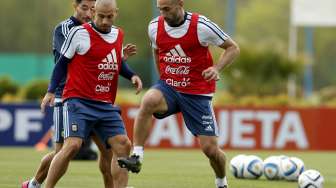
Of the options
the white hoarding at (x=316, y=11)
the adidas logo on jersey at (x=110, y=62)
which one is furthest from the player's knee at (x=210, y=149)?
the white hoarding at (x=316, y=11)

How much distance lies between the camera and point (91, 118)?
469 inches

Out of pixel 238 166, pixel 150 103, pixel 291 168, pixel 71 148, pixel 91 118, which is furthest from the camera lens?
pixel 238 166

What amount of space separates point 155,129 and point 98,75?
1470 cm

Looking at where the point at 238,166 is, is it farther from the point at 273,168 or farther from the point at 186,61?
the point at 186,61

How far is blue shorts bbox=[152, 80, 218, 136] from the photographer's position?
1315 centimetres

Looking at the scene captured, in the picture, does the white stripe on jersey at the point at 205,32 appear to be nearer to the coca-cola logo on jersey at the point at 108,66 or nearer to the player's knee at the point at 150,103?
the player's knee at the point at 150,103

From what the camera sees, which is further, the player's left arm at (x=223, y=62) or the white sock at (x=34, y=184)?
the white sock at (x=34, y=184)

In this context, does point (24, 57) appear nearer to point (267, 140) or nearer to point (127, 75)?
point (267, 140)

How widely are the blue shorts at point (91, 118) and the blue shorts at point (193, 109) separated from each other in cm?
129

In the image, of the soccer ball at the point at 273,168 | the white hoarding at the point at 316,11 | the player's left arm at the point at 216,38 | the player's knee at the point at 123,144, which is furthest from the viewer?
the white hoarding at the point at 316,11

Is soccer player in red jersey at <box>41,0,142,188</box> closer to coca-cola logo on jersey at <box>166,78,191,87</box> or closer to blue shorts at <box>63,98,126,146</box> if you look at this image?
blue shorts at <box>63,98,126,146</box>

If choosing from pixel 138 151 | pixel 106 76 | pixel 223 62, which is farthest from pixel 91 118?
pixel 223 62

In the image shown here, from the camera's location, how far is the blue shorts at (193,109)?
1315 cm

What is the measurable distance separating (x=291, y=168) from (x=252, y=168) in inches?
23.2
